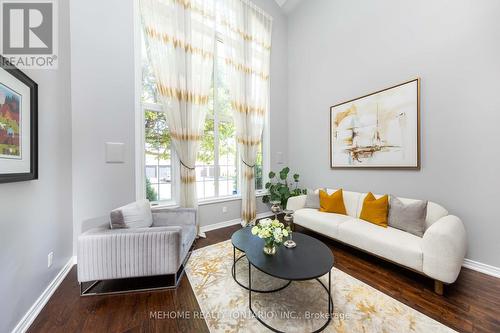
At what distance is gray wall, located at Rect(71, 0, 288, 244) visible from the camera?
2283 millimetres

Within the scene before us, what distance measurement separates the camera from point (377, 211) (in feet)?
8.05

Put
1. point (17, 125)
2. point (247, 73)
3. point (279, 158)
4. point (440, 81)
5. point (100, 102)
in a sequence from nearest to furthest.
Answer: point (17, 125)
point (440, 81)
point (100, 102)
point (247, 73)
point (279, 158)

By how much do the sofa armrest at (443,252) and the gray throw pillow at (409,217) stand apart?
36cm

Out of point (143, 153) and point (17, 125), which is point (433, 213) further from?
point (17, 125)

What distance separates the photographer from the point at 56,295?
170cm

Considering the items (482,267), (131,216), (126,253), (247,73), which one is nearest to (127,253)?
(126,253)

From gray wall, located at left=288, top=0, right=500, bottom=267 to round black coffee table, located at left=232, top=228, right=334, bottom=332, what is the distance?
1825 mm

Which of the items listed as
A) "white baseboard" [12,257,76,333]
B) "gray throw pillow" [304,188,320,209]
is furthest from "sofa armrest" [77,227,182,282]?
"gray throw pillow" [304,188,320,209]

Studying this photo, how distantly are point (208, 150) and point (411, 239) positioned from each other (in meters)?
3.14

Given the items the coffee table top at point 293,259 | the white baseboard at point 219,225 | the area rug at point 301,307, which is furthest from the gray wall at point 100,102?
the coffee table top at point 293,259

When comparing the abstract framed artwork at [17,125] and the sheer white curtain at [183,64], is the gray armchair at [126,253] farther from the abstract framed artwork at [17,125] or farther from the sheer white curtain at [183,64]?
the sheer white curtain at [183,64]

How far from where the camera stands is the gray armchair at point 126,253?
167 centimetres

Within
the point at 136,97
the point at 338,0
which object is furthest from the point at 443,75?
the point at 136,97

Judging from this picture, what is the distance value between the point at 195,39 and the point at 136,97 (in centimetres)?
141
